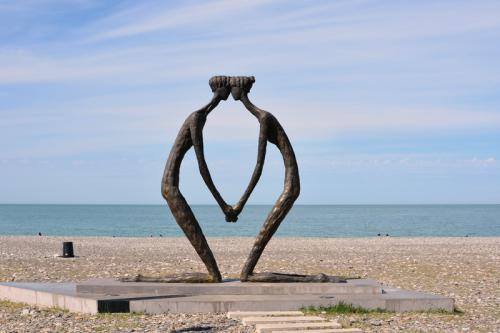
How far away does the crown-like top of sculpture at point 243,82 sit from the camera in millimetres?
15188

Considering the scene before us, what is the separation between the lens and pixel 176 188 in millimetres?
14914

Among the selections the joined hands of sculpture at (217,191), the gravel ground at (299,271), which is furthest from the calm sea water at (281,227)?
the joined hands of sculpture at (217,191)

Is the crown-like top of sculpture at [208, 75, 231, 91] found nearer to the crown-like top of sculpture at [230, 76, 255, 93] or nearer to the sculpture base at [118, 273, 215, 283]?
the crown-like top of sculpture at [230, 76, 255, 93]

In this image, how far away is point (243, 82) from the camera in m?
15.2

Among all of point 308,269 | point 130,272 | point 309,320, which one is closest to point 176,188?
point 309,320

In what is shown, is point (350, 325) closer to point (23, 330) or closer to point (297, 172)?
point (297, 172)

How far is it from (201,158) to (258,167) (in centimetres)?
110

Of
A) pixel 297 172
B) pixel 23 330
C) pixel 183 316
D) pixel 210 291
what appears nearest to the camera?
pixel 23 330

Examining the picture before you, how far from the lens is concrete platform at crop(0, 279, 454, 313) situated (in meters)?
13.2

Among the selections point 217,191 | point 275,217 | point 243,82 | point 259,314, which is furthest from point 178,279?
point 243,82

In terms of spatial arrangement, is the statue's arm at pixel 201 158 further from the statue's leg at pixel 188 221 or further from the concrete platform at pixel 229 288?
the concrete platform at pixel 229 288

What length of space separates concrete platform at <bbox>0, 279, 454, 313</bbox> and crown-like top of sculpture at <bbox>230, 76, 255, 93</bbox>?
12.4 feet

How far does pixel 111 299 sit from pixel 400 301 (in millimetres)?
4954

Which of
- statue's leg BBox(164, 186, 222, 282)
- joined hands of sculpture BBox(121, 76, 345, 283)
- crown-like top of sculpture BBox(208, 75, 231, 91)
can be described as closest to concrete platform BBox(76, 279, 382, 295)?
joined hands of sculpture BBox(121, 76, 345, 283)
